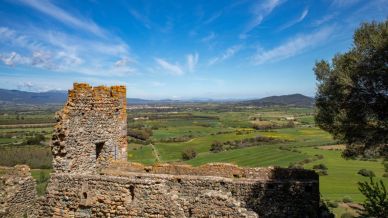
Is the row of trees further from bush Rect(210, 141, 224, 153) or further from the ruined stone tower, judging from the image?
bush Rect(210, 141, 224, 153)

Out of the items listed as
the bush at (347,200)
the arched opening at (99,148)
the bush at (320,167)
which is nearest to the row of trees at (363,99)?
the arched opening at (99,148)

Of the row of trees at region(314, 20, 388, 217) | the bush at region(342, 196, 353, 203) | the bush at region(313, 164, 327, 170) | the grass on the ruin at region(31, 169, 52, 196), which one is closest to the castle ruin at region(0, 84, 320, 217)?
the row of trees at region(314, 20, 388, 217)

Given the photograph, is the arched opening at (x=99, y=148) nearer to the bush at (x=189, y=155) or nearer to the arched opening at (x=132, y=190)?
the arched opening at (x=132, y=190)

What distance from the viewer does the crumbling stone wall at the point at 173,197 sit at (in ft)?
28.9

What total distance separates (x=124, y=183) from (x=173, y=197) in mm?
1439

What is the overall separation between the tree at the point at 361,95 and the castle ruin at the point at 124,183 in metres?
3.04

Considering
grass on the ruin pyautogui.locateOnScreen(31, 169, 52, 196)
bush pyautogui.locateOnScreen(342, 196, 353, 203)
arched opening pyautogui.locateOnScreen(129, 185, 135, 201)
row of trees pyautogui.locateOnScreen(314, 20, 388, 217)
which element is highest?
row of trees pyautogui.locateOnScreen(314, 20, 388, 217)

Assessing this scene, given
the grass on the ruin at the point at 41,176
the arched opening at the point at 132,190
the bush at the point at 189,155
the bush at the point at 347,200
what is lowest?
the grass on the ruin at the point at 41,176

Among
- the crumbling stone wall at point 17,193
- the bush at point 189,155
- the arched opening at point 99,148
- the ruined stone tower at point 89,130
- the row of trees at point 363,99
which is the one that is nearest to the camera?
the crumbling stone wall at point 17,193

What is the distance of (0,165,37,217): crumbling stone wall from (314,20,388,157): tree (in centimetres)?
Answer: 1163

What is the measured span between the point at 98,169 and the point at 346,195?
30653 millimetres

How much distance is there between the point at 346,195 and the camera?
117 feet

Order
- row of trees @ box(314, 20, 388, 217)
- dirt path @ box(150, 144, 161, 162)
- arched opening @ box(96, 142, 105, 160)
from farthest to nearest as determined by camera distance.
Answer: dirt path @ box(150, 144, 161, 162) < arched opening @ box(96, 142, 105, 160) < row of trees @ box(314, 20, 388, 217)

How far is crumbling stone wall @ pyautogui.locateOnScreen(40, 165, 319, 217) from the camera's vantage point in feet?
28.9
